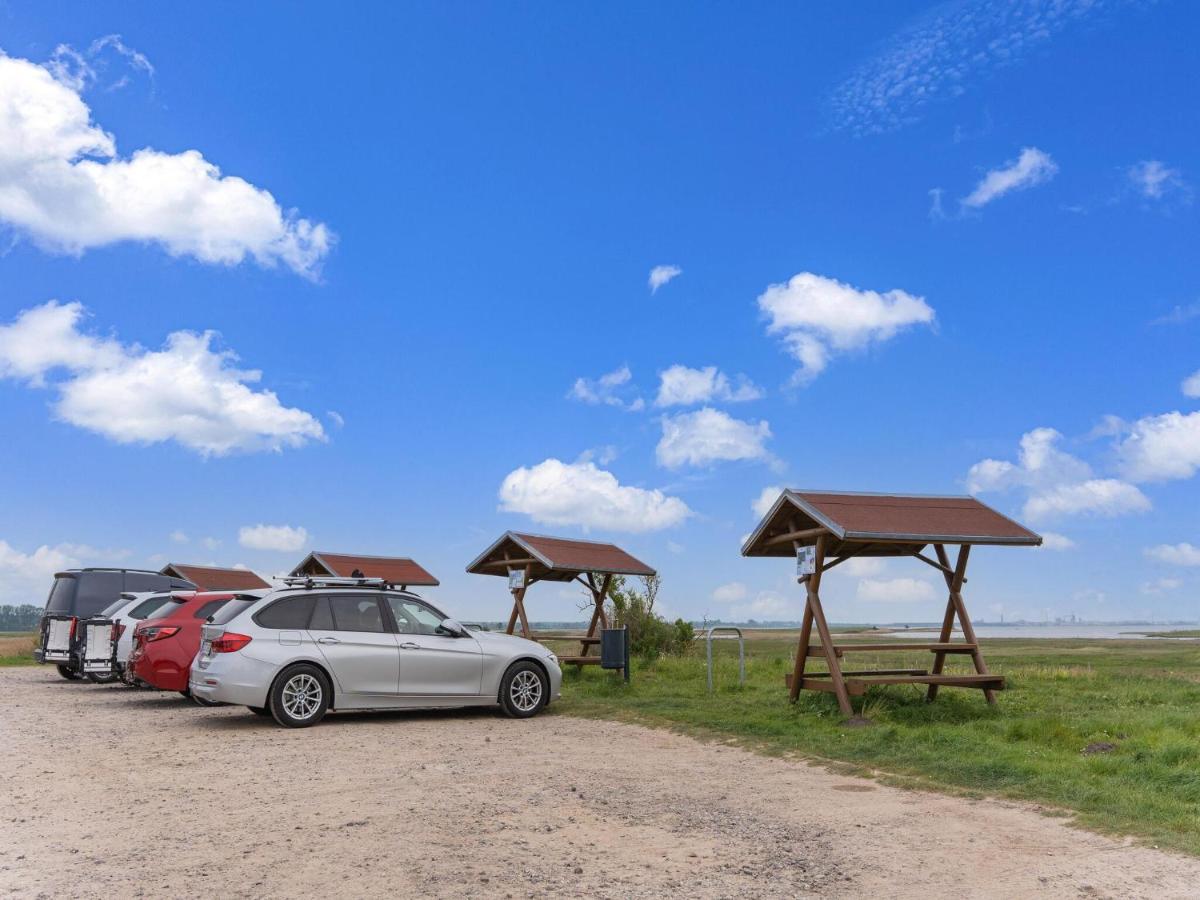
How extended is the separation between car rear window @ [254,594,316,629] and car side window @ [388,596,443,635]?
1.08 meters

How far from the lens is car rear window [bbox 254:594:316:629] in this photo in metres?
12.8

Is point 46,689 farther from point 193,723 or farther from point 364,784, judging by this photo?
point 364,784

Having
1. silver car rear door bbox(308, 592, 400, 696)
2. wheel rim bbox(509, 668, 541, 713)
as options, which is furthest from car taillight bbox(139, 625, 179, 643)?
wheel rim bbox(509, 668, 541, 713)

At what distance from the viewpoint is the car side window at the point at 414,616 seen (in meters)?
13.6

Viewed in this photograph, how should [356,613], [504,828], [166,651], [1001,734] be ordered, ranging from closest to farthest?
[504,828] < [1001,734] < [356,613] < [166,651]

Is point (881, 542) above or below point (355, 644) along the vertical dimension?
above

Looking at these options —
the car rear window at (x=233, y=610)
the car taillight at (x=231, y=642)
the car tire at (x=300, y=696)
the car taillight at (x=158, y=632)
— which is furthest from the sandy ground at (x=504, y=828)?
the car taillight at (x=158, y=632)

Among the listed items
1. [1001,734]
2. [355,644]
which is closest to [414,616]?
[355,644]

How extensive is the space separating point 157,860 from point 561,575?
1641 cm

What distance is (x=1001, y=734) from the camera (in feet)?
37.8

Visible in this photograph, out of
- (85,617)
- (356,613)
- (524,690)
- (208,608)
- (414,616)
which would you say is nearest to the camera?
(356,613)

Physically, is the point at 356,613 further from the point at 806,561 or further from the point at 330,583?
the point at 806,561

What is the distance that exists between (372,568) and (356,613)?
44.7ft

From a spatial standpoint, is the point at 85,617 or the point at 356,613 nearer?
the point at 356,613
